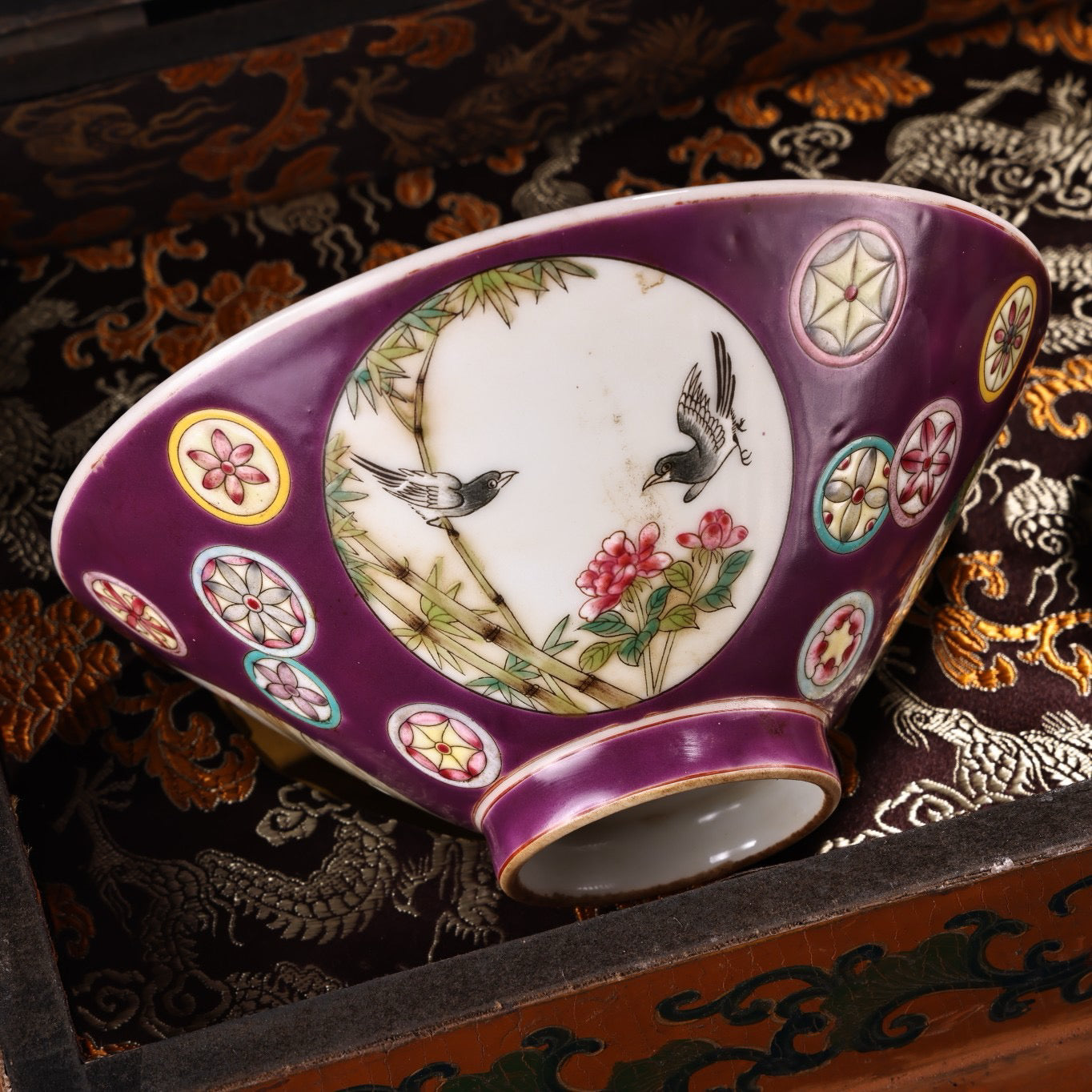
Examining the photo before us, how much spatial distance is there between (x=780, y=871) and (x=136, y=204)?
58 centimetres

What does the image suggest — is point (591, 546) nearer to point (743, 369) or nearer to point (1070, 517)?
point (743, 369)

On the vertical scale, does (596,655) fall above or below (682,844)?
above

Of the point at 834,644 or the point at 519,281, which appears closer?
the point at 519,281

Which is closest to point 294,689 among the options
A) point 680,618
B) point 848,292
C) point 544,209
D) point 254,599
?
point 254,599

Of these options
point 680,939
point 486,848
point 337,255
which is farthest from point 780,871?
point 337,255

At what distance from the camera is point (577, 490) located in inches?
21.8

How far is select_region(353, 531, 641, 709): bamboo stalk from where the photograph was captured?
1.85ft

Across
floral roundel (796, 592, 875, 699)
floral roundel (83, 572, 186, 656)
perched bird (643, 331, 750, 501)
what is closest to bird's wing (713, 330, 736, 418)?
perched bird (643, 331, 750, 501)

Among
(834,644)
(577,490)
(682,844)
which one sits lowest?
(682,844)

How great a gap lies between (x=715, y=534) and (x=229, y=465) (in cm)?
18

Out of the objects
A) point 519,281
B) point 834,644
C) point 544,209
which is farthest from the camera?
point 544,209

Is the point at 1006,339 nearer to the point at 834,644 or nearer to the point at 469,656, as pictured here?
the point at 834,644

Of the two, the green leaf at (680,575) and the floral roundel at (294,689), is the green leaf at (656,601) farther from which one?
the floral roundel at (294,689)

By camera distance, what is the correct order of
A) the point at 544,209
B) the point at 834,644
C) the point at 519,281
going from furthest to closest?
1. the point at 544,209
2. the point at 834,644
3. the point at 519,281
